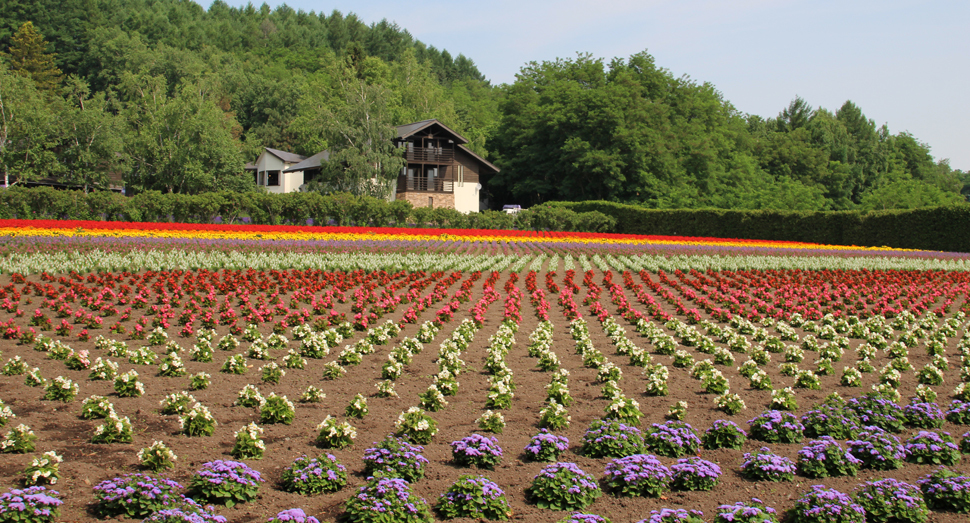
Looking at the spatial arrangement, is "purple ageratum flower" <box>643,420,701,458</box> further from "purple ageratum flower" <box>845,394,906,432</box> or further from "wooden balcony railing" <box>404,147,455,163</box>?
"wooden balcony railing" <box>404,147,455,163</box>

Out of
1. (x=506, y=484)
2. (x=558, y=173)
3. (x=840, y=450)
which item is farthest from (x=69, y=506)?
(x=558, y=173)

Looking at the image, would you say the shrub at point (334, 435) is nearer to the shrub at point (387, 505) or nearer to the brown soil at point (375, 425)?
the brown soil at point (375, 425)

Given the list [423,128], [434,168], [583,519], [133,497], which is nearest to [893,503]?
[583,519]

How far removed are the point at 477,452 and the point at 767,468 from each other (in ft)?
7.11

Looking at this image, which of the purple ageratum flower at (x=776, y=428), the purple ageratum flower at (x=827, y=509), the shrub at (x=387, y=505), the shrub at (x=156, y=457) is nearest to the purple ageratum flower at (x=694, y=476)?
the purple ageratum flower at (x=827, y=509)

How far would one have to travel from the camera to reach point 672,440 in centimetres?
555

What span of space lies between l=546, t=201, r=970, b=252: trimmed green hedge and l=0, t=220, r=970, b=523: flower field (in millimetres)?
17779

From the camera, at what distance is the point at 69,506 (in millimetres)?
4316

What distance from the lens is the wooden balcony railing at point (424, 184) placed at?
54.9 metres

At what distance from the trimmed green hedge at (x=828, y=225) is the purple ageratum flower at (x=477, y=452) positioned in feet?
99.2

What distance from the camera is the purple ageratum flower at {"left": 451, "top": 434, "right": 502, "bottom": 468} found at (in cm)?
524

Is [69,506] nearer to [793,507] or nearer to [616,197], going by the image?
[793,507]

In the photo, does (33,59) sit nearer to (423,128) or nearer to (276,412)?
(423,128)

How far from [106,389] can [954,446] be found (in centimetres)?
778
